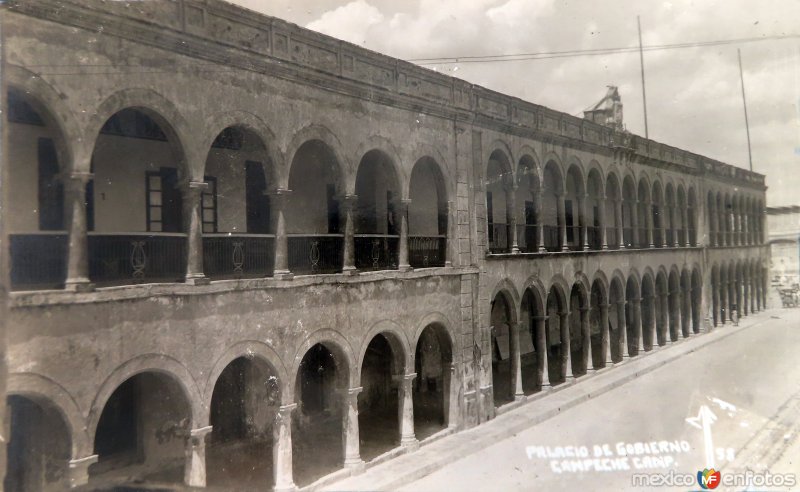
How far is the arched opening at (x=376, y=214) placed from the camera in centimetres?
1143

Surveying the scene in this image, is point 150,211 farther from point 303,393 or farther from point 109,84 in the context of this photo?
point 303,393

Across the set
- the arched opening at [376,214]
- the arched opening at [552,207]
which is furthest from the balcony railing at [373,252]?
the arched opening at [552,207]

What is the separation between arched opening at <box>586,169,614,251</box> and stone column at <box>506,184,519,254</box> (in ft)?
14.1

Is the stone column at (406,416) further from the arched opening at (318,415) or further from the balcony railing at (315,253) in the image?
the balcony railing at (315,253)

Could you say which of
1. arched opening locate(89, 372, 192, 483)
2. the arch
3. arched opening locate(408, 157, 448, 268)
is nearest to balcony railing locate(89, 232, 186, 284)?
the arch

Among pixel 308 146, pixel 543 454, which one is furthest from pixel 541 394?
pixel 308 146

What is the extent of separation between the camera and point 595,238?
1873cm

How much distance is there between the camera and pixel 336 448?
11.9 m

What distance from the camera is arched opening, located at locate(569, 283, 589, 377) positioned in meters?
17.5

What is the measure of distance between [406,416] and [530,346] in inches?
415

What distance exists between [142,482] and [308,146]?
6.83 meters

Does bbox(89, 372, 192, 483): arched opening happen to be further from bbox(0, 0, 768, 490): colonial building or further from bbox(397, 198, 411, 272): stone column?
bbox(397, 198, 411, 272): stone column

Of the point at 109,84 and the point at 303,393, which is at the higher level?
the point at 109,84

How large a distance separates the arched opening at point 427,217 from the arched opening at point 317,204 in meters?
1.83
